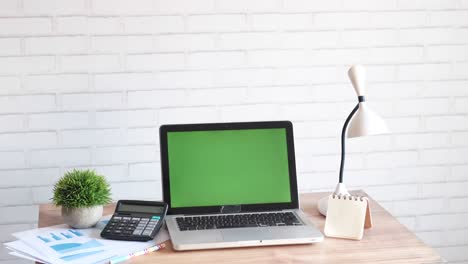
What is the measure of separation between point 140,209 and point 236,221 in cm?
27

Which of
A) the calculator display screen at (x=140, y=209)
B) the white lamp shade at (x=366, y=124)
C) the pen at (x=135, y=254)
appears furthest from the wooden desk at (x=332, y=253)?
the white lamp shade at (x=366, y=124)

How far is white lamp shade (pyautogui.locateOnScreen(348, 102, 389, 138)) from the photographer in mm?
2018

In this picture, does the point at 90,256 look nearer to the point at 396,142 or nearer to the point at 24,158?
the point at 24,158

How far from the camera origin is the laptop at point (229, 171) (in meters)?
2.11

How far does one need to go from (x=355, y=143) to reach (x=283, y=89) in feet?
1.16

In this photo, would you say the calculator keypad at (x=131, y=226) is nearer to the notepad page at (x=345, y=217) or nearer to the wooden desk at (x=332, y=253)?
the wooden desk at (x=332, y=253)

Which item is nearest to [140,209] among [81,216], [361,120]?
[81,216]

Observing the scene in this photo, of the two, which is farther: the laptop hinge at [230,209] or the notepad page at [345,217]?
the laptop hinge at [230,209]

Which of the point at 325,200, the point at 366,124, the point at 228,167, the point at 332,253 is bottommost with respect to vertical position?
the point at 332,253

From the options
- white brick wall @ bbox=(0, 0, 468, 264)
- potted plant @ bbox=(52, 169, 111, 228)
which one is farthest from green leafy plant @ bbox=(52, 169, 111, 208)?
white brick wall @ bbox=(0, 0, 468, 264)

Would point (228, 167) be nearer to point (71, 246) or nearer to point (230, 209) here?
point (230, 209)

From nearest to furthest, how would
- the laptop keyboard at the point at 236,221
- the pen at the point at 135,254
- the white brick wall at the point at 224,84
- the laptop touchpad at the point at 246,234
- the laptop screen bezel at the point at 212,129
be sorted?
the pen at the point at 135,254 < the laptop touchpad at the point at 246,234 < the laptop keyboard at the point at 236,221 < the laptop screen bezel at the point at 212,129 < the white brick wall at the point at 224,84

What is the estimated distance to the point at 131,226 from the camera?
1.97 meters

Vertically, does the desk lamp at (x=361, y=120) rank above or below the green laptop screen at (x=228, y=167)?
above
